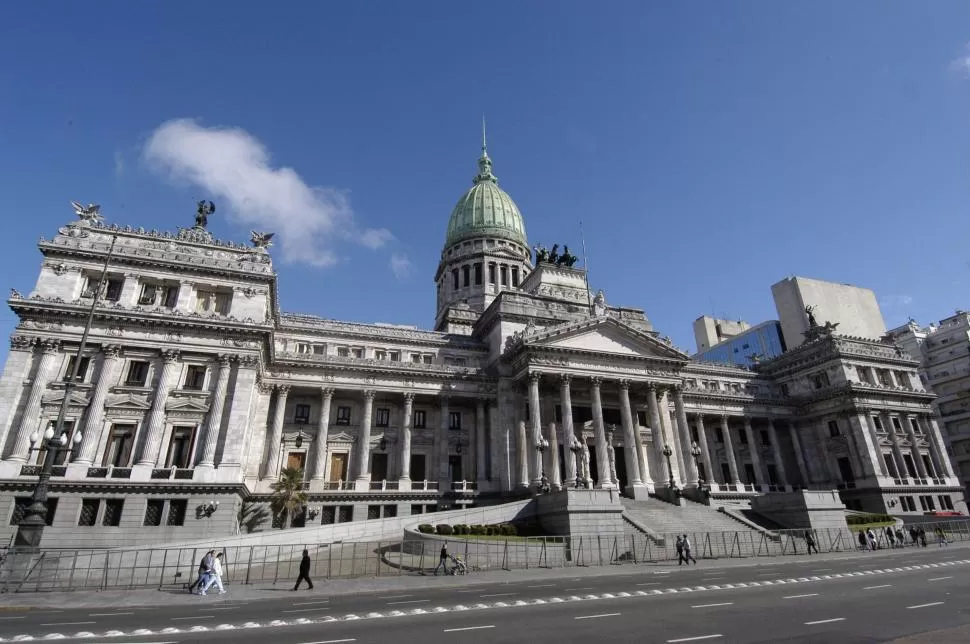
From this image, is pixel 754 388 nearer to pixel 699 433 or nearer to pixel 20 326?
pixel 699 433

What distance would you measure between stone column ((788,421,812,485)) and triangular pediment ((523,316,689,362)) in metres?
23.8

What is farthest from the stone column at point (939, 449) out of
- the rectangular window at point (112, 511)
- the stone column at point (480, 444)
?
the rectangular window at point (112, 511)

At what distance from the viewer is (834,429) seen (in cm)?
6444

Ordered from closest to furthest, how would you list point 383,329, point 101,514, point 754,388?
point 101,514, point 383,329, point 754,388

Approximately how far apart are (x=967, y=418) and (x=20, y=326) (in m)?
104

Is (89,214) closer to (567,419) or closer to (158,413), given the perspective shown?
(158,413)

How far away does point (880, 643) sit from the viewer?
11367mm

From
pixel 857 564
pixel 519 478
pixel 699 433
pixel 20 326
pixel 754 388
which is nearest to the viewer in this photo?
pixel 857 564

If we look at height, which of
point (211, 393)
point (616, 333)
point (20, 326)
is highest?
point (616, 333)

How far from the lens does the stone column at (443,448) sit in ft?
159

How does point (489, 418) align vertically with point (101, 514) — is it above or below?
above

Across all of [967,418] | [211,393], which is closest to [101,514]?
[211,393]

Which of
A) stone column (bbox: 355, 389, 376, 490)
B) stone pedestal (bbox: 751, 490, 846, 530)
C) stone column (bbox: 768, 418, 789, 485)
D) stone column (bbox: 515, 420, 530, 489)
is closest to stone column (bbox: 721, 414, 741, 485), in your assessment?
stone column (bbox: 768, 418, 789, 485)

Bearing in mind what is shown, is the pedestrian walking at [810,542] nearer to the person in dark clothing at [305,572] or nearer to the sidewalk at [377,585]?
the sidewalk at [377,585]
